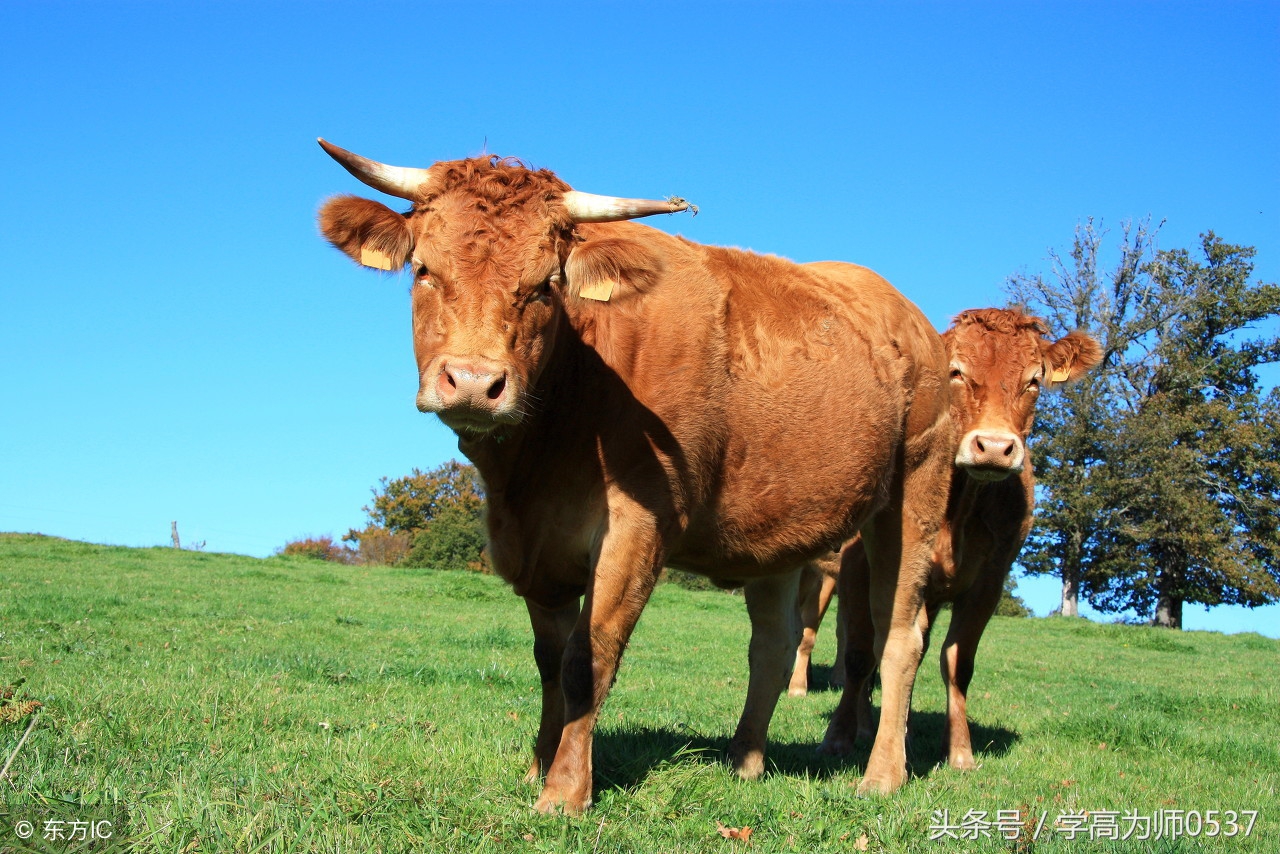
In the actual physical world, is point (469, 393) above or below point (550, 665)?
above

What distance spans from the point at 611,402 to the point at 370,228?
1373mm

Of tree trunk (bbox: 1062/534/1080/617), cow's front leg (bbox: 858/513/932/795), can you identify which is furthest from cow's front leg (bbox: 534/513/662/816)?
tree trunk (bbox: 1062/534/1080/617)

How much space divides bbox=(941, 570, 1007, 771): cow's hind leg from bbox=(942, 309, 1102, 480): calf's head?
102 cm

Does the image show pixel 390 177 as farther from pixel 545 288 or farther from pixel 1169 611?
pixel 1169 611

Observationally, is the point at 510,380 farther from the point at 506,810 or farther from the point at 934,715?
the point at 934,715

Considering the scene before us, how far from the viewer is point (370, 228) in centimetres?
486

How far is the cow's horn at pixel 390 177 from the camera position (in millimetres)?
4801

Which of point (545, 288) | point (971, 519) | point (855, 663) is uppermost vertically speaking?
point (545, 288)

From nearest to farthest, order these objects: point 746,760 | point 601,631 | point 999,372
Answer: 1. point 601,631
2. point 746,760
3. point 999,372

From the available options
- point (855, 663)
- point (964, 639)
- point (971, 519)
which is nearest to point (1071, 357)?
point (971, 519)

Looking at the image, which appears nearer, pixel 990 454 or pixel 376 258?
pixel 376 258

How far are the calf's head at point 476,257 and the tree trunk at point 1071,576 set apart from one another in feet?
125

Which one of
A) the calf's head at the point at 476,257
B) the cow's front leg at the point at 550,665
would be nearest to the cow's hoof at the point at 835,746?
the cow's front leg at the point at 550,665

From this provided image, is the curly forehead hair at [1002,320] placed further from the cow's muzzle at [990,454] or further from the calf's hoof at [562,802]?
the calf's hoof at [562,802]
